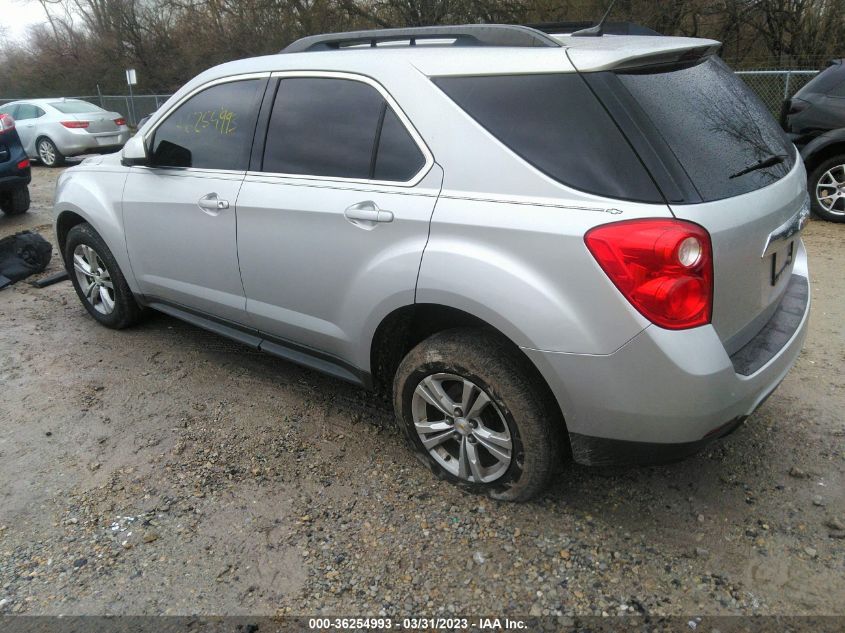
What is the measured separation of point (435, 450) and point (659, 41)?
1.87 meters

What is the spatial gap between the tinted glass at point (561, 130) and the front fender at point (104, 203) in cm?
250

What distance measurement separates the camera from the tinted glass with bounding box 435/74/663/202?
2.06 metres

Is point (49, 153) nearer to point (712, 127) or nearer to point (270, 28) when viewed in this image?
point (270, 28)

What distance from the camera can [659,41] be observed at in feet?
8.08

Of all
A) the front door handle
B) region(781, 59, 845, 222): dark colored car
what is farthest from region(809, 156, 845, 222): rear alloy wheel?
the front door handle

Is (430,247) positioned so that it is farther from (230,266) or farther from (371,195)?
(230,266)

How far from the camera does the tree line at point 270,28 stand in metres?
12.8

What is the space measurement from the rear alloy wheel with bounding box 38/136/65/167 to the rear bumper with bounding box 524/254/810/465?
14566mm

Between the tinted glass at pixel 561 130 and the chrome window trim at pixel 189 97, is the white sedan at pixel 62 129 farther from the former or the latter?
the tinted glass at pixel 561 130

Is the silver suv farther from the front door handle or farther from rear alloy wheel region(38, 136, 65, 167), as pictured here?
rear alloy wheel region(38, 136, 65, 167)

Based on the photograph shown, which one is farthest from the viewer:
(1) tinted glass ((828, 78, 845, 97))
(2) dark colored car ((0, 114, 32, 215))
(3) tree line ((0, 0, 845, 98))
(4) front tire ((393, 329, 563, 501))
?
(3) tree line ((0, 0, 845, 98))

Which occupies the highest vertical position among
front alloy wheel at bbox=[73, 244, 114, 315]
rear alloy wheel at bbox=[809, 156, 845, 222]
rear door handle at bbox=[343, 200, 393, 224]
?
rear door handle at bbox=[343, 200, 393, 224]

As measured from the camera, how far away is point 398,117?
2.58 m

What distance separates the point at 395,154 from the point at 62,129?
13635 millimetres
